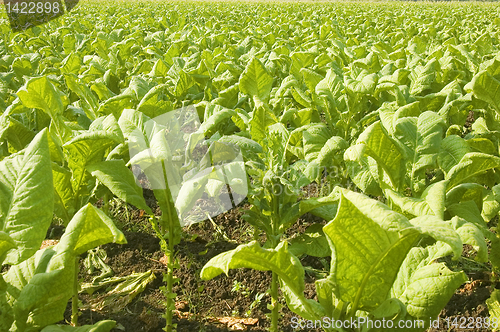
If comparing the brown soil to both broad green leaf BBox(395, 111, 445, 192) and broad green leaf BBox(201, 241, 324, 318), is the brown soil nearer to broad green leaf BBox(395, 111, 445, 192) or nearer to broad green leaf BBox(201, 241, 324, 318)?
broad green leaf BBox(395, 111, 445, 192)

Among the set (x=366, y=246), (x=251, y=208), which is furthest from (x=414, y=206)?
(x=251, y=208)

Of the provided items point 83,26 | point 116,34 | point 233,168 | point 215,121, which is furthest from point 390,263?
point 83,26

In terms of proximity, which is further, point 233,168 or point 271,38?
point 271,38

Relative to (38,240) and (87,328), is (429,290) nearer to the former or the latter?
(87,328)

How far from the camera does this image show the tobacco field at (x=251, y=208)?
47.3 inches

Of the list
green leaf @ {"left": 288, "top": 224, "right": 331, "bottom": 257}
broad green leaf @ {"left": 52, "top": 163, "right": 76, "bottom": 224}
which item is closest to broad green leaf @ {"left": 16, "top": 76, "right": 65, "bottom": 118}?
broad green leaf @ {"left": 52, "top": 163, "right": 76, "bottom": 224}

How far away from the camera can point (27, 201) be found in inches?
49.6

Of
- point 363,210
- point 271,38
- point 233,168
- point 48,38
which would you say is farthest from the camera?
point 48,38

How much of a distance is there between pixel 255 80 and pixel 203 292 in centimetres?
138

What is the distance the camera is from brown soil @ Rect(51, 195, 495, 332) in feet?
7.27

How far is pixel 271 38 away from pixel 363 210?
565cm

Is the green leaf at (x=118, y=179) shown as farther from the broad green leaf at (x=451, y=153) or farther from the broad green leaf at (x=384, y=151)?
the broad green leaf at (x=451, y=153)

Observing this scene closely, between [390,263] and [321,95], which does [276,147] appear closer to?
[321,95]

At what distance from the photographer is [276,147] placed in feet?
6.90
